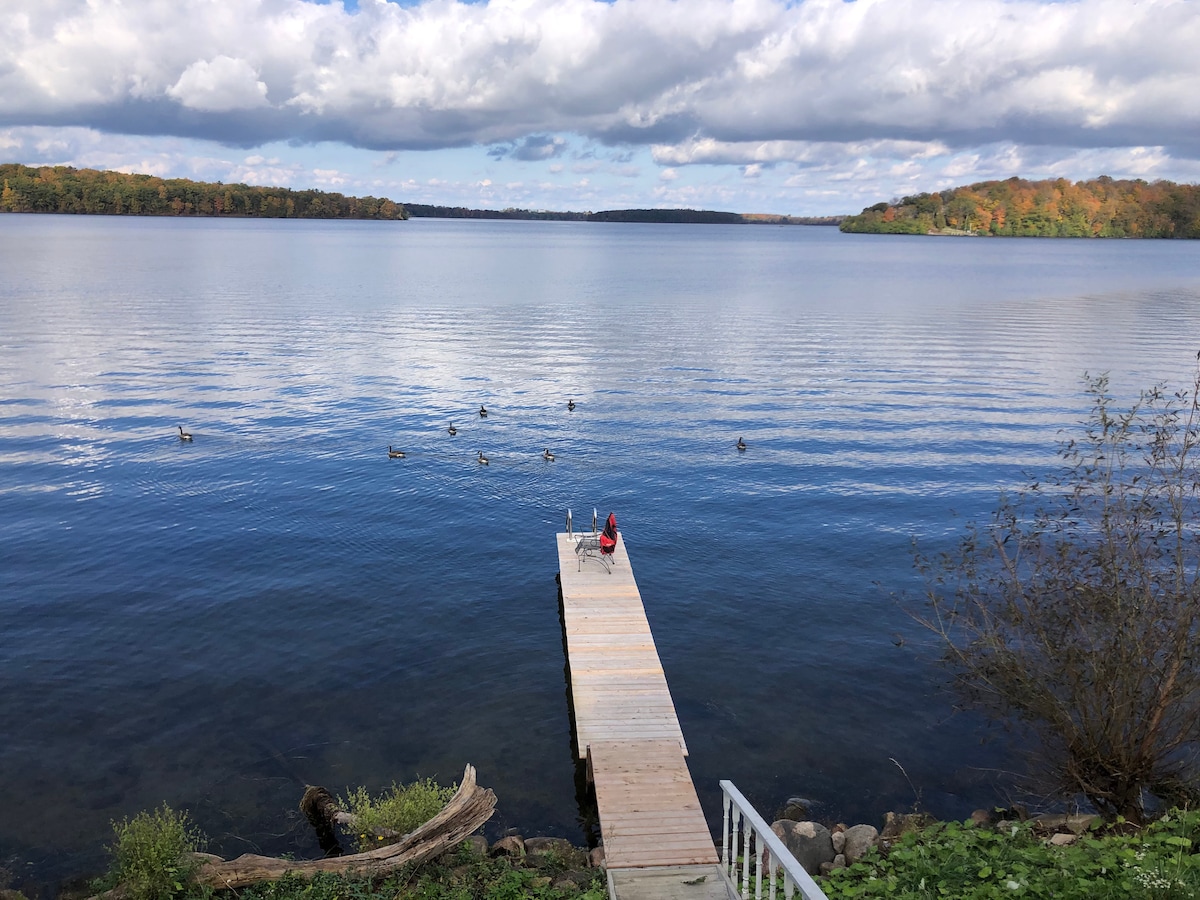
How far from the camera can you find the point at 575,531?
28328mm

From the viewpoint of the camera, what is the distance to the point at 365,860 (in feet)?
39.7

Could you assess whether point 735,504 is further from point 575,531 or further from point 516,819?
point 516,819

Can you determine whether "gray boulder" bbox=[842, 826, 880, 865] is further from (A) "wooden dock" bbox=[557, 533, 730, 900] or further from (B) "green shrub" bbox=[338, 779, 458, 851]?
(B) "green shrub" bbox=[338, 779, 458, 851]

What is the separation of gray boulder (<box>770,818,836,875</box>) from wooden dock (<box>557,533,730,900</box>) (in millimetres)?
1408

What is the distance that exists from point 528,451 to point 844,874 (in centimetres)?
2688

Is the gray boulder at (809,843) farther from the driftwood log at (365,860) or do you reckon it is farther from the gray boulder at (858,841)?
the driftwood log at (365,860)

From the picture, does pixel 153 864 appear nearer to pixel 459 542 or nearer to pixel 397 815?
pixel 397 815

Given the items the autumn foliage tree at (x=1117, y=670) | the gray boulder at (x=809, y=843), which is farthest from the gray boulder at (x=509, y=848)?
the autumn foliage tree at (x=1117, y=670)

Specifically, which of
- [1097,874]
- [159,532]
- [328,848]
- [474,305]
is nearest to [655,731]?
[328,848]

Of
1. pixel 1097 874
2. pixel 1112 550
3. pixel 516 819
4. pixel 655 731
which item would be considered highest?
pixel 1112 550

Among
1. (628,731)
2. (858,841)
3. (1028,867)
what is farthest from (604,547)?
(1028,867)

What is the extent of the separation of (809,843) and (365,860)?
6903 mm

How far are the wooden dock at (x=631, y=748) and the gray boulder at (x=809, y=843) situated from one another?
1.41 m

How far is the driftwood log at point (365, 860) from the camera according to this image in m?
11.8
